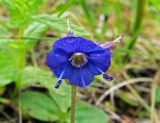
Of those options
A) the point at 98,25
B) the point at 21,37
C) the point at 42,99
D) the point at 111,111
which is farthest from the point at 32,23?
the point at 98,25

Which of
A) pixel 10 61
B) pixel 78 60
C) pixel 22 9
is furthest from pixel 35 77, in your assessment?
pixel 78 60

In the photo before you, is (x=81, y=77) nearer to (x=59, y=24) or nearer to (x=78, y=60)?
(x=78, y=60)

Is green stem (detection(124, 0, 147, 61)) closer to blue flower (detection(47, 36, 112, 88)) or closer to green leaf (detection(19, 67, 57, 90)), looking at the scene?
green leaf (detection(19, 67, 57, 90))

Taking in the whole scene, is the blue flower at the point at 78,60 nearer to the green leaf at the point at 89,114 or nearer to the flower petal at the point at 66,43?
the flower petal at the point at 66,43

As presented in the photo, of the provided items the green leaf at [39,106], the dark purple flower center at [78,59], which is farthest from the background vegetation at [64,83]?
the dark purple flower center at [78,59]

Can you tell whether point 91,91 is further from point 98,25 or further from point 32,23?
point 98,25

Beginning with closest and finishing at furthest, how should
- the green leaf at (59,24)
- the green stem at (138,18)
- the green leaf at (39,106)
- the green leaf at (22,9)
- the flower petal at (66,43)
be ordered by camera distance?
the flower petal at (66,43) → the green leaf at (59,24) → the green leaf at (22,9) → the green leaf at (39,106) → the green stem at (138,18)
